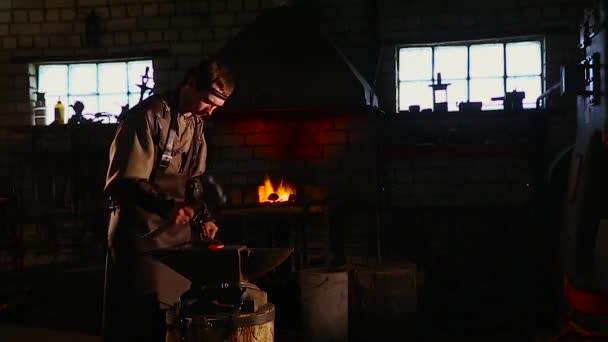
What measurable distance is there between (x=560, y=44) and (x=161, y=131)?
615cm

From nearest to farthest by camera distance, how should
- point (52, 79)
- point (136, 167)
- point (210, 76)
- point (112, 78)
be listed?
point (136, 167) < point (210, 76) < point (112, 78) < point (52, 79)

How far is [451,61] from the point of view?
8.41 metres

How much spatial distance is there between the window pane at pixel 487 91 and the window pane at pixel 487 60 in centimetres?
8

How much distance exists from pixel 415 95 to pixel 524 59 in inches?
52.8

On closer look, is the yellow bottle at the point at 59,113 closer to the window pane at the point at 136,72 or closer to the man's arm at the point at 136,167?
the window pane at the point at 136,72

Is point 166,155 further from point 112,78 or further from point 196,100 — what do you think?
point 112,78

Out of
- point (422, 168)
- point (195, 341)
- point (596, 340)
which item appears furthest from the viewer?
point (422, 168)

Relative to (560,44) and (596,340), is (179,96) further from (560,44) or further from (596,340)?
(560,44)

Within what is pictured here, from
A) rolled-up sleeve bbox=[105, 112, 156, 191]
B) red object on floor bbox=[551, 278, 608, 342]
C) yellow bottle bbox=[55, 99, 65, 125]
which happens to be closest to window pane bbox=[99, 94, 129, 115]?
yellow bottle bbox=[55, 99, 65, 125]

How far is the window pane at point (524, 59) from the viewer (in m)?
8.23

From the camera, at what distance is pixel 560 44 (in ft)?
26.5

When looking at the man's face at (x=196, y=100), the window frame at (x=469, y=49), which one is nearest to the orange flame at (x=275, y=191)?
the window frame at (x=469, y=49)

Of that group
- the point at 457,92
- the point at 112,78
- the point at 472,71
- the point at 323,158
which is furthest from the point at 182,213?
the point at 112,78

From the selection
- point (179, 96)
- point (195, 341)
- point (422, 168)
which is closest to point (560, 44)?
point (422, 168)
